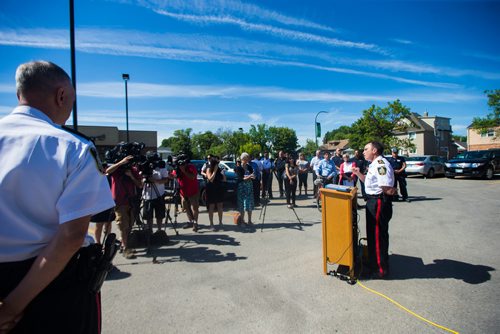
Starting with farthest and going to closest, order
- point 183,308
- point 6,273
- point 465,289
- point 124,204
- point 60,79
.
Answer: point 124,204
point 465,289
point 183,308
point 60,79
point 6,273

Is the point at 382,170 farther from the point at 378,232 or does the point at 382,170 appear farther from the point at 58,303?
the point at 58,303

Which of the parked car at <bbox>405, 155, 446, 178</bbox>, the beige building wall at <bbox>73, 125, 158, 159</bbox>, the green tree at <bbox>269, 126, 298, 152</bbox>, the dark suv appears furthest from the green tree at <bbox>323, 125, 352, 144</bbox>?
the dark suv

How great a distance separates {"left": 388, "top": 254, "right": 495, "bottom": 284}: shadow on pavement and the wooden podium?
2.43ft

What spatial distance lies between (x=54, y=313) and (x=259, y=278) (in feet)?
10.6

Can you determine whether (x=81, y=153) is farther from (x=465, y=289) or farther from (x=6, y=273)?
(x=465, y=289)

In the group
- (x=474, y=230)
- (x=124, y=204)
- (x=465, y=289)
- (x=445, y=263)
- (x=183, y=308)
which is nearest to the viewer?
(x=183, y=308)

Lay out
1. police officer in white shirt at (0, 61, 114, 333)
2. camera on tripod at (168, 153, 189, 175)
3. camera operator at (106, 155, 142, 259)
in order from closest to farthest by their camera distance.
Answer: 1. police officer in white shirt at (0, 61, 114, 333)
2. camera operator at (106, 155, 142, 259)
3. camera on tripod at (168, 153, 189, 175)

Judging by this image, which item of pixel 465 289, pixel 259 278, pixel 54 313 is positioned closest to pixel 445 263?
pixel 465 289

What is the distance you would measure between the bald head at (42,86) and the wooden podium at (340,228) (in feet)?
11.4

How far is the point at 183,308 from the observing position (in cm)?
337

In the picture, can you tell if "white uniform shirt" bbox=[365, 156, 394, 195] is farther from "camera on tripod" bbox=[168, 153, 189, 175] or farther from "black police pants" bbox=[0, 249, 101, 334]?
"camera on tripod" bbox=[168, 153, 189, 175]

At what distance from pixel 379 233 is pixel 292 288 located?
155cm

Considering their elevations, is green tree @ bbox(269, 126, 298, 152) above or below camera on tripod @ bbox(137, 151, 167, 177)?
above

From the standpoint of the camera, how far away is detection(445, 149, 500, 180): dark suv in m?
17.5
